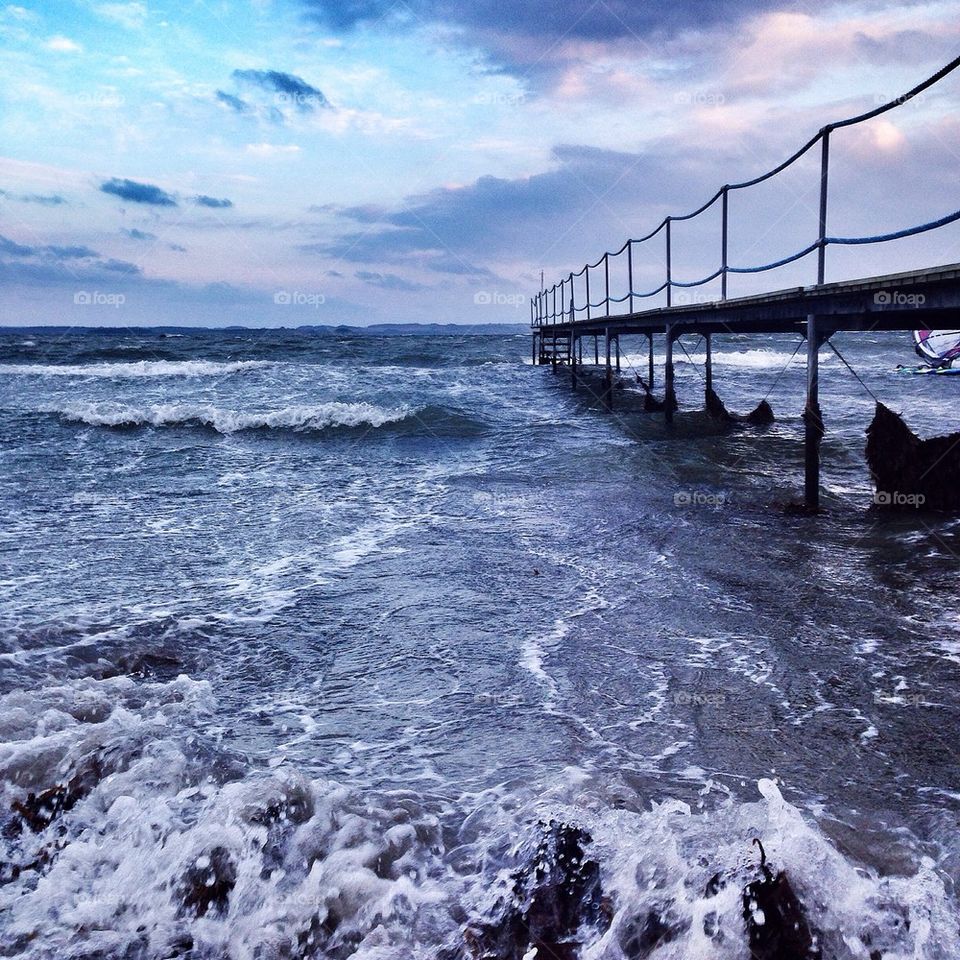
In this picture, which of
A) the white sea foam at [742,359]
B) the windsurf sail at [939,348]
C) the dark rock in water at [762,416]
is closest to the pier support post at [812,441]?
the dark rock in water at [762,416]

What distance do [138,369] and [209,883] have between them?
37.6 metres

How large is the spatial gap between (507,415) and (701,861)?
57.7 feet

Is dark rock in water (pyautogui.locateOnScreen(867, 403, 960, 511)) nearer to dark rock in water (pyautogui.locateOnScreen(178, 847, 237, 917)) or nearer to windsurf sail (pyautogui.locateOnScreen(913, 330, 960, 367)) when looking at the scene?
dark rock in water (pyautogui.locateOnScreen(178, 847, 237, 917))

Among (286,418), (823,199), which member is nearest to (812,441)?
(823,199)

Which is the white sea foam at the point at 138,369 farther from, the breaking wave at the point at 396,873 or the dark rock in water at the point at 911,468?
the breaking wave at the point at 396,873

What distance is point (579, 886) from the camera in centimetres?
275

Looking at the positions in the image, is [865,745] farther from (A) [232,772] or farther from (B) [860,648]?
(A) [232,772]

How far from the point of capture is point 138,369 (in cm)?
3659

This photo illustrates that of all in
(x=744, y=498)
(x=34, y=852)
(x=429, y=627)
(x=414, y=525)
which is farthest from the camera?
(x=744, y=498)

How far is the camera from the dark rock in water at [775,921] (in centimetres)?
245

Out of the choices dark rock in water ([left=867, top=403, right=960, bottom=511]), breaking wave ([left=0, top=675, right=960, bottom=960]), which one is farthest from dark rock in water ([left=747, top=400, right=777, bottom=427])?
breaking wave ([left=0, top=675, right=960, bottom=960])

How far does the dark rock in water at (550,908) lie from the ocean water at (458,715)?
51 mm

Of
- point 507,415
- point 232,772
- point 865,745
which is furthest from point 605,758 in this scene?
point 507,415

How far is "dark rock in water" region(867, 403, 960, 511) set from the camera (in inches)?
341
